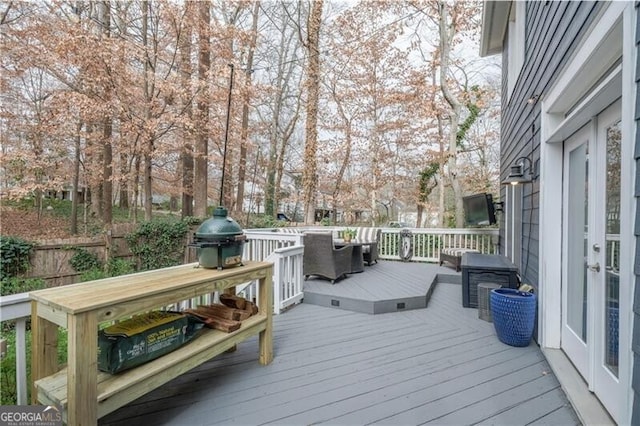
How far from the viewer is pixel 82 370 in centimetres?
144

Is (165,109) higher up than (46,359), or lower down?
higher up

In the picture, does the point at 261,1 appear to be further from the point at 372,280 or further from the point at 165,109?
the point at 372,280

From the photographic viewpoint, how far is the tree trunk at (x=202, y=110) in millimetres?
7312

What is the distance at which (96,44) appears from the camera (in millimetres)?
5965

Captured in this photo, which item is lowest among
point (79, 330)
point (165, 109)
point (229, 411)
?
point (229, 411)

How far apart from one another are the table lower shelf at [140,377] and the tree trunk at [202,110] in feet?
21.0

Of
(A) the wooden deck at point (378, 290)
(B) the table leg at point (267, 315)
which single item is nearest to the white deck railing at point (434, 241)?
(A) the wooden deck at point (378, 290)

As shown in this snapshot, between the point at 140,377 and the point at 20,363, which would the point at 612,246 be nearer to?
the point at 140,377

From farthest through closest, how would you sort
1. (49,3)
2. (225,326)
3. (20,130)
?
(20,130) → (49,3) → (225,326)

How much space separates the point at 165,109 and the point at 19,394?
6.72 m

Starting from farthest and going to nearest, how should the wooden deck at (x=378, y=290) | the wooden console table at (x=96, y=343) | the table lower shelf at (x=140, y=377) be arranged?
1. the wooden deck at (x=378, y=290)
2. the table lower shelf at (x=140, y=377)
3. the wooden console table at (x=96, y=343)

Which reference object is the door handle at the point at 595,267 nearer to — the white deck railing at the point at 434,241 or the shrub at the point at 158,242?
the white deck railing at the point at 434,241

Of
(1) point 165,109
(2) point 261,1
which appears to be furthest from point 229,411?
(2) point 261,1

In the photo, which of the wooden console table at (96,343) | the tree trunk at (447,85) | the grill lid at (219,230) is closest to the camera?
the wooden console table at (96,343)
